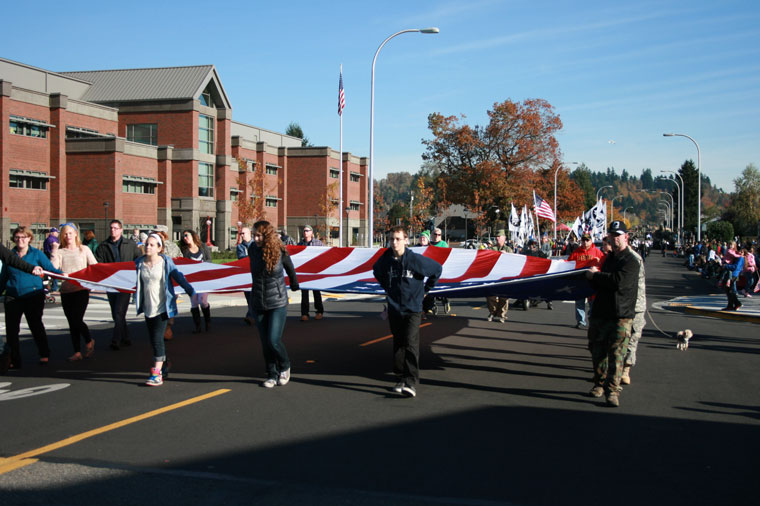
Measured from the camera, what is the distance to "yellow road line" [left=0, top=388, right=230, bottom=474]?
17.4 ft

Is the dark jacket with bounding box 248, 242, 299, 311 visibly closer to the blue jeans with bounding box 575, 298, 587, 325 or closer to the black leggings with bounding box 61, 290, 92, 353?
the black leggings with bounding box 61, 290, 92, 353

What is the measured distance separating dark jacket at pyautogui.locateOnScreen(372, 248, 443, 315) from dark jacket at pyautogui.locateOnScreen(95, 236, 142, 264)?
5.09 metres

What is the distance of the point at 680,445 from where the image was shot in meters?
5.99

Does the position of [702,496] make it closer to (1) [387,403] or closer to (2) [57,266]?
(1) [387,403]

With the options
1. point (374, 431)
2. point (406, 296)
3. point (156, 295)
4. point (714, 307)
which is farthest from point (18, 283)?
point (714, 307)

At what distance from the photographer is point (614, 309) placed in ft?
25.0

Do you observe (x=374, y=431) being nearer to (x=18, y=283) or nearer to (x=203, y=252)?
(x=18, y=283)

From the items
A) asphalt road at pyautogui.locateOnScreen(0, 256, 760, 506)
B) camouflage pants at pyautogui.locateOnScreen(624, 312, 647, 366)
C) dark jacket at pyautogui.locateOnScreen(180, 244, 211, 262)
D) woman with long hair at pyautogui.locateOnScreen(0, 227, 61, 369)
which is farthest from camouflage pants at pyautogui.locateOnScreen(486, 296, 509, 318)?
woman with long hair at pyautogui.locateOnScreen(0, 227, 61, 369)

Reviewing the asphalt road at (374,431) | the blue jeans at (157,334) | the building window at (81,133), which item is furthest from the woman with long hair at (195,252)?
the building window at (81,133)

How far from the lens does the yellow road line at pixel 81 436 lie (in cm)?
531

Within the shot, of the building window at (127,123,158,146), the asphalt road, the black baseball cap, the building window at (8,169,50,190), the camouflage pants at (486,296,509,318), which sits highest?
the building window at (127,123,158,146)

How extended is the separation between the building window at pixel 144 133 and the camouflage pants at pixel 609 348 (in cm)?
5102

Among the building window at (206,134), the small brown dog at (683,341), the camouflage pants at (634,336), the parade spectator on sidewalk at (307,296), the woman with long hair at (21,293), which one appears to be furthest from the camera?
the building window at (206,134)

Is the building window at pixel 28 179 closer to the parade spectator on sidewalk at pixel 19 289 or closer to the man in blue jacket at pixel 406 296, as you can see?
the parade spectator on sidewalk at pixel 19 289
